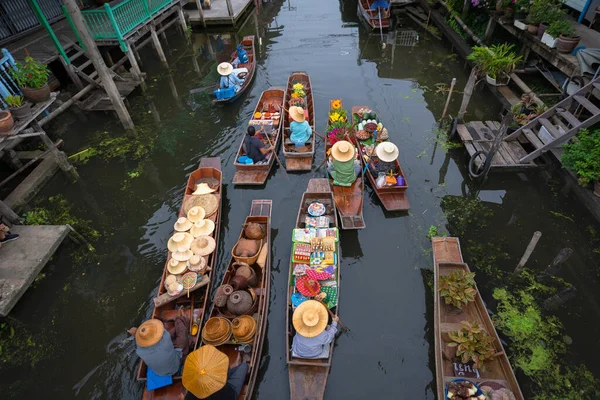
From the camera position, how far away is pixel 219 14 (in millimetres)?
24531

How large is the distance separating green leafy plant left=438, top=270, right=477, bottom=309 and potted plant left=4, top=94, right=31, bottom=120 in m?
12.9

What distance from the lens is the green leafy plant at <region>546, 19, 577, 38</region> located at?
12164 millimetres

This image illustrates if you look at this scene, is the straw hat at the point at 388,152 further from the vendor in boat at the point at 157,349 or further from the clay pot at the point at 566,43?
the clay pot at the point at 566,43

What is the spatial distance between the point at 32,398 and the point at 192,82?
1574cm

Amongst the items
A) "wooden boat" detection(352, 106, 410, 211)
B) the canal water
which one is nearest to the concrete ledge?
the canal water

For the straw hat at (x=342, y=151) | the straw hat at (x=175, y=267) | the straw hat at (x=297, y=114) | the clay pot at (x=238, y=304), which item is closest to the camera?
the clay pot at (x=238, y=304)

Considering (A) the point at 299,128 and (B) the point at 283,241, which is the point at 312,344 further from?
(A) the point at 299,128

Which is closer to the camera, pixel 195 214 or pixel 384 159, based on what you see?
pixel 195 214

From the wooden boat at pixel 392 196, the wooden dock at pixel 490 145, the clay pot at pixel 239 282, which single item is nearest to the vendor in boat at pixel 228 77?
the wooden boat at pixel 392 196

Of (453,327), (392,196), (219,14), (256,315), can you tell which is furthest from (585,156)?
(219,14)

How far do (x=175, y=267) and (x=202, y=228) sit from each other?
4.74 feet

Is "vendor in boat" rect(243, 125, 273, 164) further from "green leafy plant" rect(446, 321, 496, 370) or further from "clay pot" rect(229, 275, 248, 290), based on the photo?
"green leafy plant" rect(446, 321, 496, 370)

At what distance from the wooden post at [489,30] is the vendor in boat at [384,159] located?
11.5 m

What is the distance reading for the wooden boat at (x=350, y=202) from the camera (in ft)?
32.2
